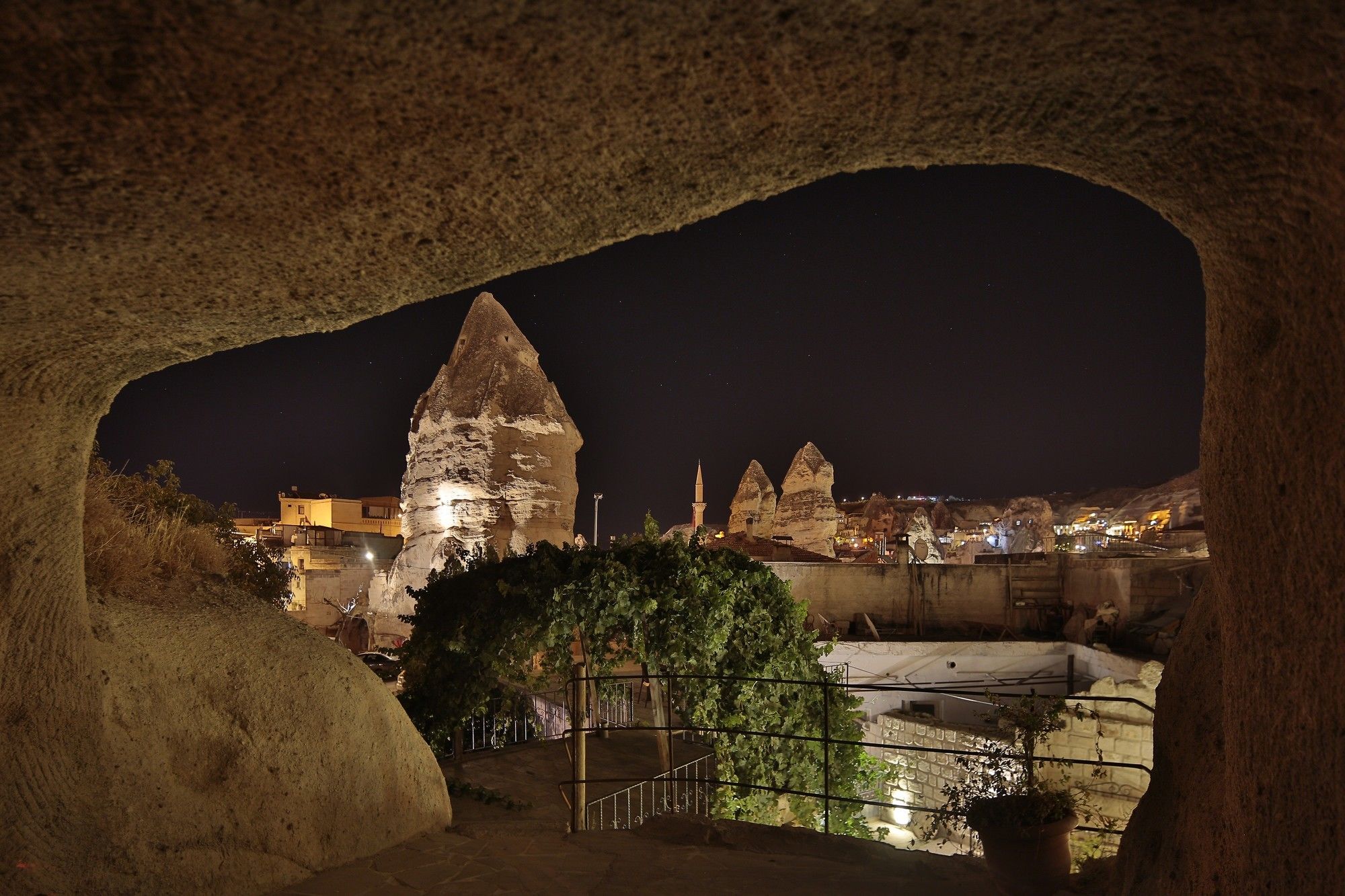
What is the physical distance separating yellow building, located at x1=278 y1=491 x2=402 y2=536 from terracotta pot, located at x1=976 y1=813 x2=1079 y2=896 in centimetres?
5498

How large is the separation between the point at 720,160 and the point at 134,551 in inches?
182

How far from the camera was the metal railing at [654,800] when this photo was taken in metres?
8.05

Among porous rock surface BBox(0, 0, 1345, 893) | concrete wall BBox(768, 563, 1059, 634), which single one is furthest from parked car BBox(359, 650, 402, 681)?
concrete wall BBox(768, 563, 1059, 634)

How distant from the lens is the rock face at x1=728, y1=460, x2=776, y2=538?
35.1 m

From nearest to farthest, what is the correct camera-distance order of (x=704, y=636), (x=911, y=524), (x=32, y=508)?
(x=32, y=508)
(x=704, y=636)
(x=911, y=524)

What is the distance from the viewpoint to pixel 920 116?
2105mm

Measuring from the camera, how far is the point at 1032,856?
12.3 feet

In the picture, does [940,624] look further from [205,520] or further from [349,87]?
[349,87]

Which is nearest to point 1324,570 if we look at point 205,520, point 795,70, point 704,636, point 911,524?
point 795,70

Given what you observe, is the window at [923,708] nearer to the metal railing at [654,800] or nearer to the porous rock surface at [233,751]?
the metal railing at [654,800]

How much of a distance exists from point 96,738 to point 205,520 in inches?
230

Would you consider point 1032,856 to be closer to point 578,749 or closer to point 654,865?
point 654,865

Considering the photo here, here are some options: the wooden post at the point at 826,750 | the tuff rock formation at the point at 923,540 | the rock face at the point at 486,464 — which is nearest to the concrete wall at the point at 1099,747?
the wooden post at the point at 826,750

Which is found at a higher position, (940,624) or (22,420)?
(22,420)
